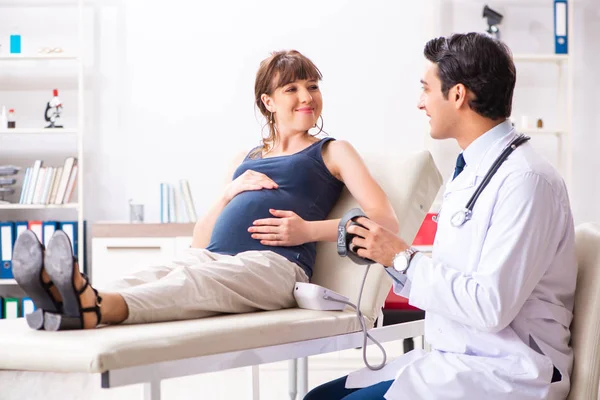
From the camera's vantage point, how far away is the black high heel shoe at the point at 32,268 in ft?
4.24

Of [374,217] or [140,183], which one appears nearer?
[374,217]

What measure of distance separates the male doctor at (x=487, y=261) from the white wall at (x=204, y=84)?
9.92 feet

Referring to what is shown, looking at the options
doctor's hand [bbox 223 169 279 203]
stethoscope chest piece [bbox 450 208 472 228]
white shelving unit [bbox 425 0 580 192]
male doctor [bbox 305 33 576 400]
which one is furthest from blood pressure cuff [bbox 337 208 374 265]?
white shelving unit [bbox 425 0 580 192]

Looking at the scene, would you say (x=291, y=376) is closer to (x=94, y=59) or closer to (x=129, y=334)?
(x=129, y=334)

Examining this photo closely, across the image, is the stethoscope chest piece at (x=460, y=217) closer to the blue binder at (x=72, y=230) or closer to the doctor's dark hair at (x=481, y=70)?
the doctor's dark hair at (x=481, y=70)

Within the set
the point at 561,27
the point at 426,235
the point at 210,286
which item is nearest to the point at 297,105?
the point at 210,286

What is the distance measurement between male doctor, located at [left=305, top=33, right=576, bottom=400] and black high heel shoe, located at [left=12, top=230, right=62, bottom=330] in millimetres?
550

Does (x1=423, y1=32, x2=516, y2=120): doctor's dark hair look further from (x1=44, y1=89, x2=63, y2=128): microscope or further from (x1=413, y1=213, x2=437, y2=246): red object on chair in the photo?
(x1=44, y1=89, x2=63, y2=128): microscope

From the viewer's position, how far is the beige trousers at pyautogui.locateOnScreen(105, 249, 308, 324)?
147 centimetres

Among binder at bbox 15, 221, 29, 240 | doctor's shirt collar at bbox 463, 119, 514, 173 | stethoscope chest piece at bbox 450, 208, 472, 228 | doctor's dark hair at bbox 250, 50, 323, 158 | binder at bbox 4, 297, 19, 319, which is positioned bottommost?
binder at bbox 4, 297, 19, 319

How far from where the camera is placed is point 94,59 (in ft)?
13.9

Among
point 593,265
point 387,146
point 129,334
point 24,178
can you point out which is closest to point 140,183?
point 24,178

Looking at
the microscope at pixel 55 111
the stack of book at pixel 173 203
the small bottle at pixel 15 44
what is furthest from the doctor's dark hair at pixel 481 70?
the small bottle at pixel 15 44

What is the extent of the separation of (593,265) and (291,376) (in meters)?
1.31
